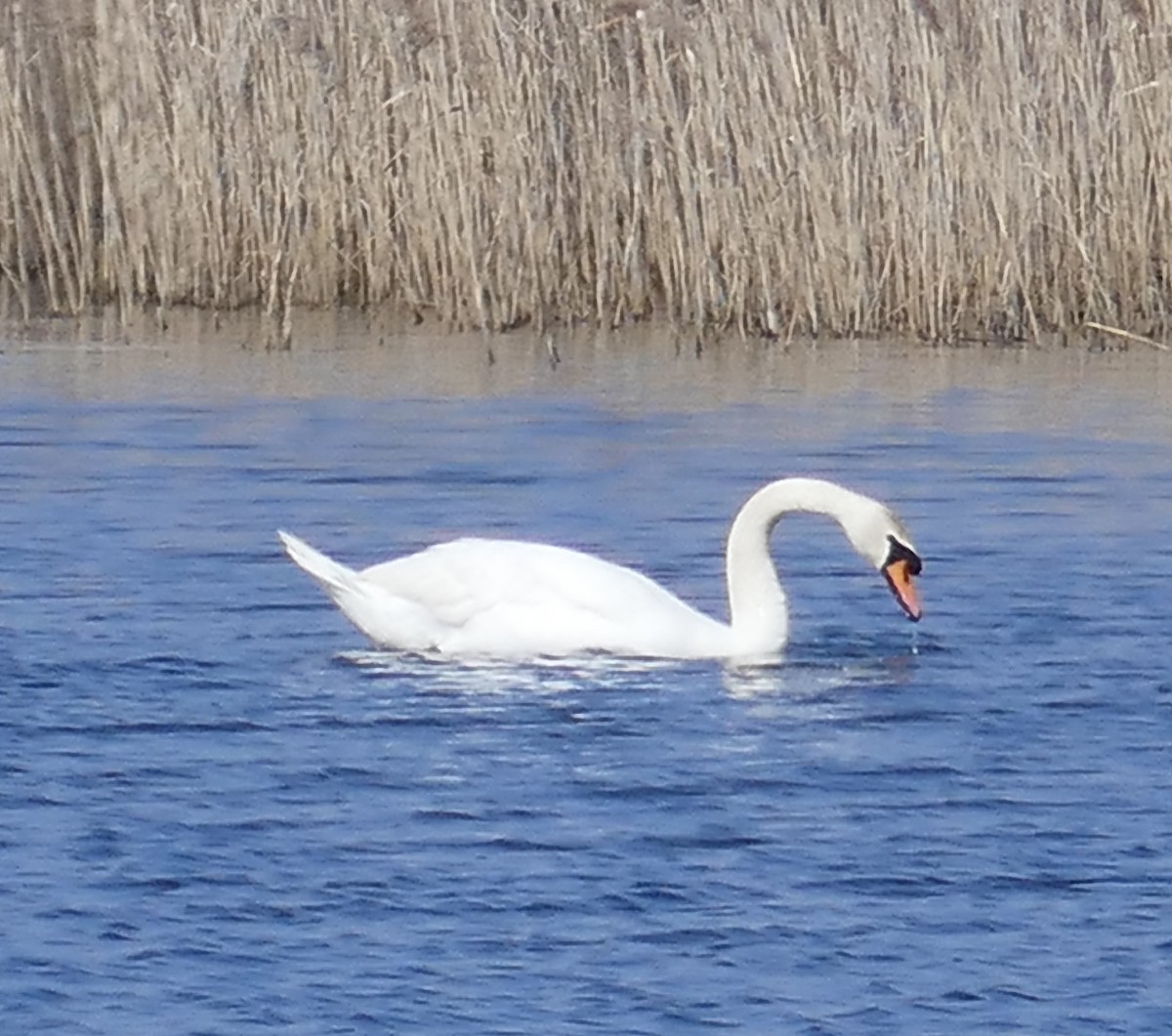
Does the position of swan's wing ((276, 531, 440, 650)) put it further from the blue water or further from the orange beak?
the orange beak

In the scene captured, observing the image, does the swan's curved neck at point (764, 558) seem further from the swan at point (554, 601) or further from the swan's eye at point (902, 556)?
the swan's eye at point (902, 556)

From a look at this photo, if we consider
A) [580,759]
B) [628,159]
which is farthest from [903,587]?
[628,159]

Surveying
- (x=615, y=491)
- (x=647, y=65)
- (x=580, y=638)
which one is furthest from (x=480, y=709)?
(x=647, y=65)

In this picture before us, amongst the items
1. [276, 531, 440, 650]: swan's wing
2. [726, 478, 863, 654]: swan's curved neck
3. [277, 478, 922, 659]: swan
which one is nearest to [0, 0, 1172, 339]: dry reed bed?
[726, 478, 863, 654]: swan's curved neck

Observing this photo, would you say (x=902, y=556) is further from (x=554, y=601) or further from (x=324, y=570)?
(x=324, y=570)

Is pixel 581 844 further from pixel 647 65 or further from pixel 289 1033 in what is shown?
pixel 647 65

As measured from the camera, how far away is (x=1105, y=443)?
39.0 ft

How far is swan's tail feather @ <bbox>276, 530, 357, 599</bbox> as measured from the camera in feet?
26.7

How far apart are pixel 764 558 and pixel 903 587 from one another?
1.32ft

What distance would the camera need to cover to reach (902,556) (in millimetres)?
8227

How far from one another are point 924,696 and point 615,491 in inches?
130

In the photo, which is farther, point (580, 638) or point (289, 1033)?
point (580, 638)

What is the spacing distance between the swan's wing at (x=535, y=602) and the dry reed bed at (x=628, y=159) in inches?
227

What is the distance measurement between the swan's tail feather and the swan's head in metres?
1.33
